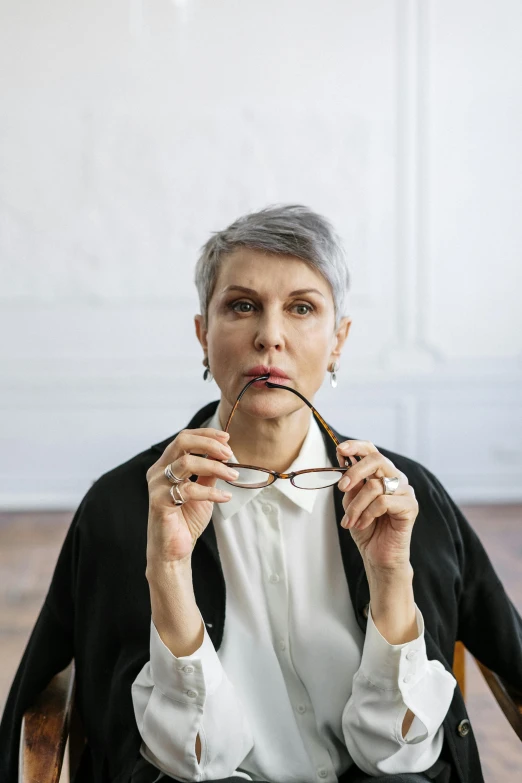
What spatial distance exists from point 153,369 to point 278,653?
3.88m

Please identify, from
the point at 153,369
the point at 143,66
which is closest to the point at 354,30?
the point at 143,66

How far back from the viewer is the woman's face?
1405 mm

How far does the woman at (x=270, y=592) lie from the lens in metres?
1.25

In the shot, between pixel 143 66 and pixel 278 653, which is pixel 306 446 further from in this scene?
pixel 143 66

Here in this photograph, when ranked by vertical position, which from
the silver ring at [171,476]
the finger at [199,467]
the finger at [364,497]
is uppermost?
the finger at [199,467]

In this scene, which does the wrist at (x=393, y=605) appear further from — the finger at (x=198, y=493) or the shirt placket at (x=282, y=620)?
the finger at (x=198, y=493)

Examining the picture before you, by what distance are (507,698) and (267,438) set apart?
0.60m

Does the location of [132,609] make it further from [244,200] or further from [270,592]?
[244,200]

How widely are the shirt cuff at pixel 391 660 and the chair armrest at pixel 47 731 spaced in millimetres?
475

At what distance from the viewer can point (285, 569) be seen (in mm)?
1423

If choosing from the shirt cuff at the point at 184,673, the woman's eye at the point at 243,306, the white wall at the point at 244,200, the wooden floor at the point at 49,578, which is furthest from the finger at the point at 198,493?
the white wall at the point at 244,200

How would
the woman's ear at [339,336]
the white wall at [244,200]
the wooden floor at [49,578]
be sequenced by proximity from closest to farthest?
the woman's ear at [339,336]
the wooden floor at [49,578]
the white wall at [244,200]

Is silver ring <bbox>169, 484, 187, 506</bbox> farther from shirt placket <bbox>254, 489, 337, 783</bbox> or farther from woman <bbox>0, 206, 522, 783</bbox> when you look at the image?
shirt placket <bbox>254, 489, 337, 783</bbox>

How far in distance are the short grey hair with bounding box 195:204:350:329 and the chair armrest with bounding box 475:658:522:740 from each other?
2.23ft
